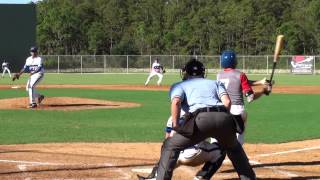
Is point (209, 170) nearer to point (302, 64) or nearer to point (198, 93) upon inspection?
point (198, 93)

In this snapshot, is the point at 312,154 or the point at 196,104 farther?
the point at 312,154

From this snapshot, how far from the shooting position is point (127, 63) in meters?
74.2

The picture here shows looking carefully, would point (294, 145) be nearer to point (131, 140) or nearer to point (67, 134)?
point (131, 140)

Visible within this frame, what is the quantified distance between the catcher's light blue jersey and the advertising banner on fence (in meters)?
59.6

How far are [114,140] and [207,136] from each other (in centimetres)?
661

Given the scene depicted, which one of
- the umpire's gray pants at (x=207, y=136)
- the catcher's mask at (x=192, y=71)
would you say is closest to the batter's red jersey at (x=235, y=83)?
the catcher's mask at (x=192, y=71)

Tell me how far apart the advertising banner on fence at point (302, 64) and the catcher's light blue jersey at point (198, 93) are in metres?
59.6

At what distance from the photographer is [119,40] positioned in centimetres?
11000

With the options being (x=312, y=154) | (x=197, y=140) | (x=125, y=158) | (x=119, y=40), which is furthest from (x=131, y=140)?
(x=119, y=40)

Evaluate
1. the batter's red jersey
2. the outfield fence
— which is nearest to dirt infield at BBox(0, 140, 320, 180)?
the batter's red jersey

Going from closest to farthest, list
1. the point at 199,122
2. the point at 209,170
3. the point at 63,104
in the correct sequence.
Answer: the point at 199,122 < the point at 209,170 < the point at 63,104

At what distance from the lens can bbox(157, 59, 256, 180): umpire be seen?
23.4 feet

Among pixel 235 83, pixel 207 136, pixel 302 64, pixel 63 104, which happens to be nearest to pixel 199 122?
pixel 207 136

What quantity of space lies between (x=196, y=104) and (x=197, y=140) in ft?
1.35
